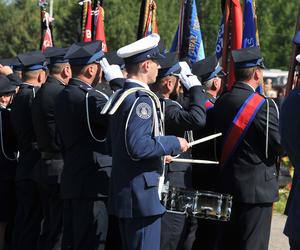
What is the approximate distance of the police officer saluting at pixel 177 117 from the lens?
565 centimetres

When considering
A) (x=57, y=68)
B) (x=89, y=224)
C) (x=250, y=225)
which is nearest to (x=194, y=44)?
(x=57, y=68)

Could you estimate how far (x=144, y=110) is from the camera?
488 centimetres

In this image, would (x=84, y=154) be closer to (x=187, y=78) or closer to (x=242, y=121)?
(x=187, y=78)

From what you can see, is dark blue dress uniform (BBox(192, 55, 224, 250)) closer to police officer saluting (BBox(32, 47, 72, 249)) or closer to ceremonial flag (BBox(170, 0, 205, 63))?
police officer saluting (BBox(32, 47, 72, 249))

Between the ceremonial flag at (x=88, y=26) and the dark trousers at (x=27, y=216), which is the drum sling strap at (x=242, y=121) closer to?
the dark trousers at (x=27, y=216)

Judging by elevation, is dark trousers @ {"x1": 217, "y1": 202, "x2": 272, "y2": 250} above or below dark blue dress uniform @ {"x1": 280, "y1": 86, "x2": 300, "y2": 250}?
below

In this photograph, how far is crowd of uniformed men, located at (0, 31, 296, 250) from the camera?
4.97 metres

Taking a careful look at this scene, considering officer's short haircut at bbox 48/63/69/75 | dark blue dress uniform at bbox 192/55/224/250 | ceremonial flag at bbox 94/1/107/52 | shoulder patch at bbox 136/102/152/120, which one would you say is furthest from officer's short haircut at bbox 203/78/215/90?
ceremonial flag at bbox 94/1/107/52

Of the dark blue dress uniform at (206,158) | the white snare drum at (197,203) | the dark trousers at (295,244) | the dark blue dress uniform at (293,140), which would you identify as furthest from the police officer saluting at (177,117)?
the dark trousers at (295,244)

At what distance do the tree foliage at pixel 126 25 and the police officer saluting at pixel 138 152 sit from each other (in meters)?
46.0

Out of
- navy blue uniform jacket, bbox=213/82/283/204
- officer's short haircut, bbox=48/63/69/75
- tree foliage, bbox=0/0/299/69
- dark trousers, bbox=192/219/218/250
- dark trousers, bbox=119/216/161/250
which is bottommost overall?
dark trousers, bbox=192/219/218/250

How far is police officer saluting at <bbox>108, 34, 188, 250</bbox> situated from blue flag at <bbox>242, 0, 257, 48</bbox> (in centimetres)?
308

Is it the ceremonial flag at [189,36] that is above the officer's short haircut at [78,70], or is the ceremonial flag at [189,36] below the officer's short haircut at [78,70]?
above

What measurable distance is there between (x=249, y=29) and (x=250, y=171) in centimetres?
252
